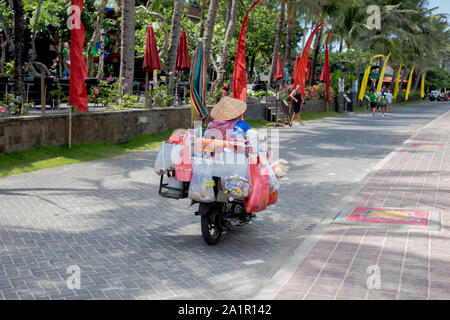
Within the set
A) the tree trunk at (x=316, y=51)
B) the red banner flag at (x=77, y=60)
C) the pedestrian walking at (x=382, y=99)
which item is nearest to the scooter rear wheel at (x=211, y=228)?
the red banner flag at (x=77, y=60)

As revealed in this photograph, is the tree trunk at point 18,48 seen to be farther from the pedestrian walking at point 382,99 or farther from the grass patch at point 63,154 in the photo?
the pedestrian walking at point 382,99

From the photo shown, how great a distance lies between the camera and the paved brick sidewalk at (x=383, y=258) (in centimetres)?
463

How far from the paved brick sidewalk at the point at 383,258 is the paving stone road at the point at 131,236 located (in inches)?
18.3

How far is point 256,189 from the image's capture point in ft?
20.2

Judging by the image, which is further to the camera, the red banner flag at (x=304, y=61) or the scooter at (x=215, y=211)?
the red banner flag at (x=304, y=61)

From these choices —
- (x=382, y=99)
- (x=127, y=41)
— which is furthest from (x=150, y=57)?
(x=382, y=99)

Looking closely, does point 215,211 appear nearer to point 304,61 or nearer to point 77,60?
point 77,60

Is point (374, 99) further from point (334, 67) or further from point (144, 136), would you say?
point (144, 136)

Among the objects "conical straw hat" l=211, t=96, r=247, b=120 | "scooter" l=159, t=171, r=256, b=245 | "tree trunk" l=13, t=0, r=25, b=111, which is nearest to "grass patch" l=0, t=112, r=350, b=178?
"tree trunk" l=13, t=0, r=25, b=111

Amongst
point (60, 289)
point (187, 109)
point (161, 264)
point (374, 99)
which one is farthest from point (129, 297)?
point (374, 99)

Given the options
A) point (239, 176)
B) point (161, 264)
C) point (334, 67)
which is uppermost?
point (334, 67)

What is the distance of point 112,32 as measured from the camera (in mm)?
47969
